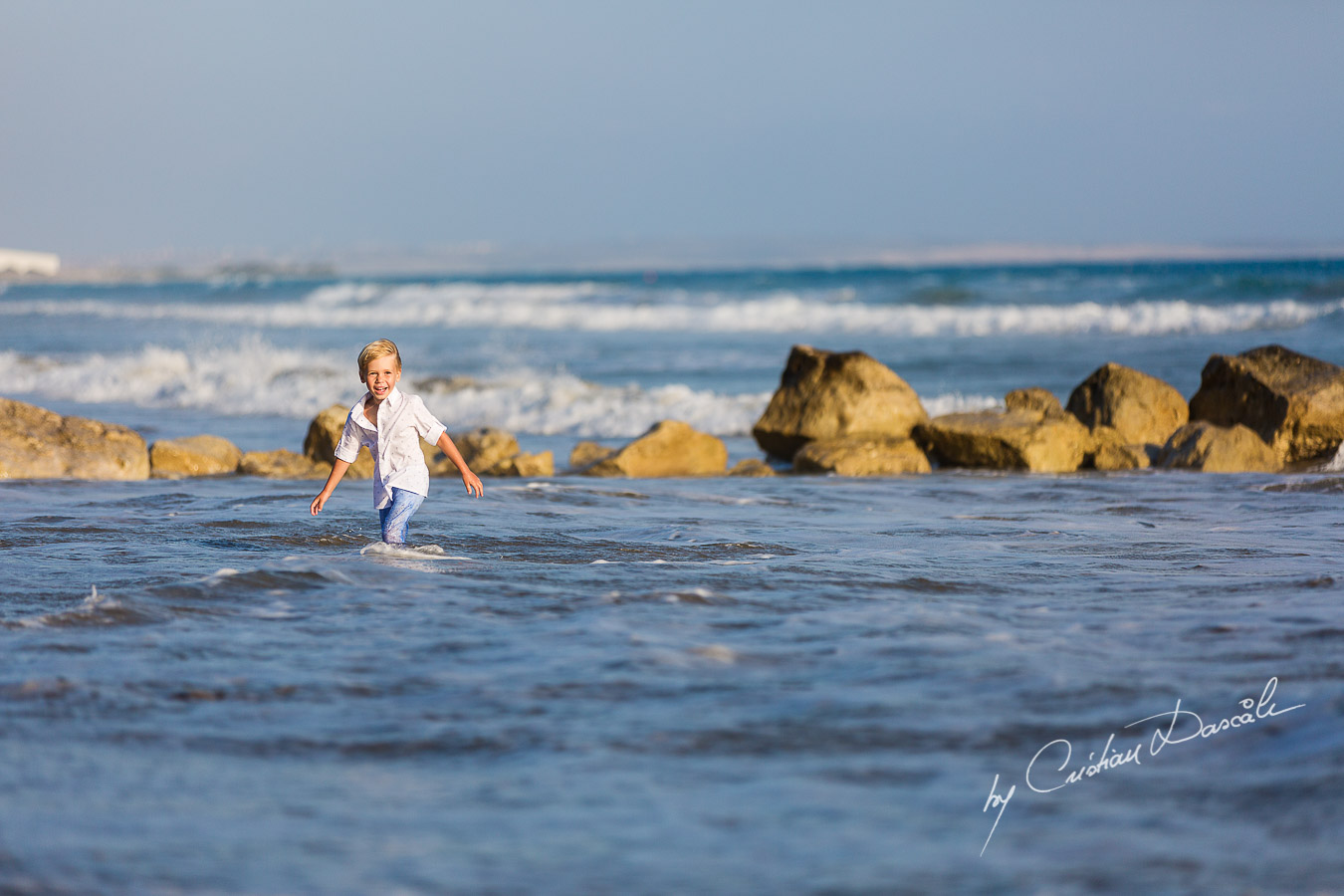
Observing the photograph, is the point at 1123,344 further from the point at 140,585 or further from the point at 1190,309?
the point at 140,585

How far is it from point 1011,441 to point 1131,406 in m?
1.91

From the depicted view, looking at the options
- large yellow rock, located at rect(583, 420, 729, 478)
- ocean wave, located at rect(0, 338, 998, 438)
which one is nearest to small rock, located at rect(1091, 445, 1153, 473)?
large yellow rock, located at rect(583, 420, 729, 478)

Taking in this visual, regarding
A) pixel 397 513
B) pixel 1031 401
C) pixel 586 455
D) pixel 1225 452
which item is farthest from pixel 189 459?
pixel 1225 452

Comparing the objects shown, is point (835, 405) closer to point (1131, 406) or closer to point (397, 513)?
point (1131, 406)

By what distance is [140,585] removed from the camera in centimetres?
534

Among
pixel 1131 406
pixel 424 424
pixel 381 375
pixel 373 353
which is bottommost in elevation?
pixel 1131 406

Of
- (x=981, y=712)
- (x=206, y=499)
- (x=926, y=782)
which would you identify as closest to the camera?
(x=926, y=782)

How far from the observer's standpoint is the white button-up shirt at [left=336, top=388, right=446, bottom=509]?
604 centimetres

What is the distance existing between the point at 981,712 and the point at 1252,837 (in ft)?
3.01

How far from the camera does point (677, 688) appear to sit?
155 inches

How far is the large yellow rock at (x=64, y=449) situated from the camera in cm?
952

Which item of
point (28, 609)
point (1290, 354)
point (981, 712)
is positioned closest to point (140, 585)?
point (28, 609)

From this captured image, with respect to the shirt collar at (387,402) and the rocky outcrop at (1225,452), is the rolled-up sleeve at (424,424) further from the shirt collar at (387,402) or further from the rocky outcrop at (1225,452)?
the rocky outcrop at (1225,452)

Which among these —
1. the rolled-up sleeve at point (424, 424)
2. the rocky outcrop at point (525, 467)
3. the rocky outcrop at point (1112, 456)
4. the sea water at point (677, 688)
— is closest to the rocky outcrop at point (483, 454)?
the rocky outcrop at point (525, 467)
